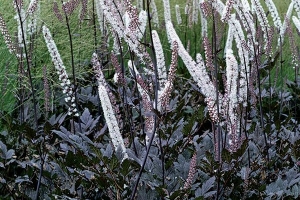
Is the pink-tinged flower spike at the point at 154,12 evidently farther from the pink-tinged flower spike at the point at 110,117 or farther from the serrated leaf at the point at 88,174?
the pink-tinged flower spike at the point at 110,117

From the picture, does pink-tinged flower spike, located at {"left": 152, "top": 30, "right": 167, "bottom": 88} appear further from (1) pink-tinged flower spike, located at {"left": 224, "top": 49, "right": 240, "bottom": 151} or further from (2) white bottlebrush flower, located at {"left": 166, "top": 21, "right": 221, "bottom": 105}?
(1) pink-tinged flower spike, located at {"left": 224, "top": 49, "right": 240, "bottom": 151}

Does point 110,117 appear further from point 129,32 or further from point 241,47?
point 241,47

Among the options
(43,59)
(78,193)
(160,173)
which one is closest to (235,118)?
(160,173)

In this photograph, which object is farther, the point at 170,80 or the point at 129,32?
the point at 129,32

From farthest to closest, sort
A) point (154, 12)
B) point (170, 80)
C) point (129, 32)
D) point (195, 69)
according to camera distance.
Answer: point (154, 12), point (129, 32), point (195, 69), point (170, 80)

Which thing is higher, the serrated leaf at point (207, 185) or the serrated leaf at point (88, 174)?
the serrated leaf at point (88, 174)

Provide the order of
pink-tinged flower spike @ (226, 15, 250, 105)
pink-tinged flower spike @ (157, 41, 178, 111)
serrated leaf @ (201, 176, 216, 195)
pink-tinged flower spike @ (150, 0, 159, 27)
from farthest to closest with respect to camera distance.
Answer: pink-tinged flower spike @ (150, 0, 159, 27) → pink-tinged flower spike @ (226, 15, 250, 105) → serrated leaf @ (201, 176, 216, 195) → pink-tinged flower spike @ (157, 41, 178, 111)

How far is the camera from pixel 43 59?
4797 mm

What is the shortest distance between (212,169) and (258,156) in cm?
44

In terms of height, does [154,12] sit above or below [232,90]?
above

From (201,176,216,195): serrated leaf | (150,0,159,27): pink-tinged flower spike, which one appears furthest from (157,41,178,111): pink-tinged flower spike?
(150,0,159,27): pink-tinged flower spike

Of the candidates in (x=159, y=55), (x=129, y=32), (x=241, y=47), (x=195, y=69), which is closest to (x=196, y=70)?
(x=195, y=69)

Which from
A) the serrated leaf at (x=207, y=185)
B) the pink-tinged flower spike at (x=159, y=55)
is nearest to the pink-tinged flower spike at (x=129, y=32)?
the pink-tinged flower spike at (x=159, y=55)

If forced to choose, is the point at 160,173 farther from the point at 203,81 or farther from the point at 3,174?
the point at 3,174
